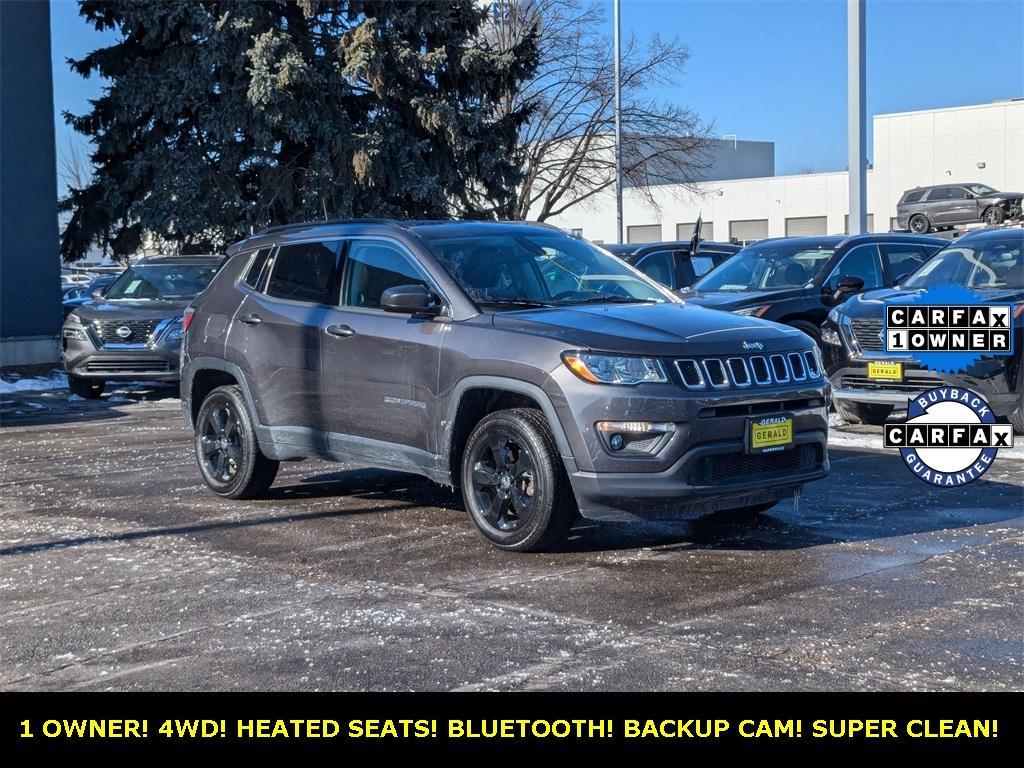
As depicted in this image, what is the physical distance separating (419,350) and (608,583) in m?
1.94

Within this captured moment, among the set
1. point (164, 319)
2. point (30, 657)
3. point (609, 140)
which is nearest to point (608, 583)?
point (30, 657)

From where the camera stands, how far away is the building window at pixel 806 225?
64.6 m

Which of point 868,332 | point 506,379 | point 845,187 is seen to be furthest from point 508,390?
point 845,187

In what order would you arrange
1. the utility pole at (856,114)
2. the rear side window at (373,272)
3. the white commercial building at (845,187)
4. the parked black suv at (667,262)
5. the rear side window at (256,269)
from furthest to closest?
the white commercial building at (845,187) < the utility pole at (856,114) < the parked black suv at (667,262) < the rear side window at (256,269) < the rear side window at (373,272)

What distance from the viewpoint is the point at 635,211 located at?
67500 mm

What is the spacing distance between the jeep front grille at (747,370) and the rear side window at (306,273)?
8.89ft

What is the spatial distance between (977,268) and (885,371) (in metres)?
1.52

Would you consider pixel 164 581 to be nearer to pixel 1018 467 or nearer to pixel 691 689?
pixel 691 689

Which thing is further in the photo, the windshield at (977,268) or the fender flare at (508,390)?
the windshield at (977,268)

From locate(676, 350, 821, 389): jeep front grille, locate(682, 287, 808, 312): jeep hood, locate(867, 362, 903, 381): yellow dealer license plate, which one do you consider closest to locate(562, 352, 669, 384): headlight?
locate(676, 350, 821, 389): jeep front grille

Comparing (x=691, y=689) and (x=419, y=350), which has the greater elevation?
(x=419, y=350)

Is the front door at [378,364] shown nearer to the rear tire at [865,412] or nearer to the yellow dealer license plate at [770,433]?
the yellow dealer license plate at [770,433]

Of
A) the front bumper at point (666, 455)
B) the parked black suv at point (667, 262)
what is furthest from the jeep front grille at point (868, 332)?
the parked black suv at point (667, 262)

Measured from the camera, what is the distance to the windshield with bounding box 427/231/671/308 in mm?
7656
